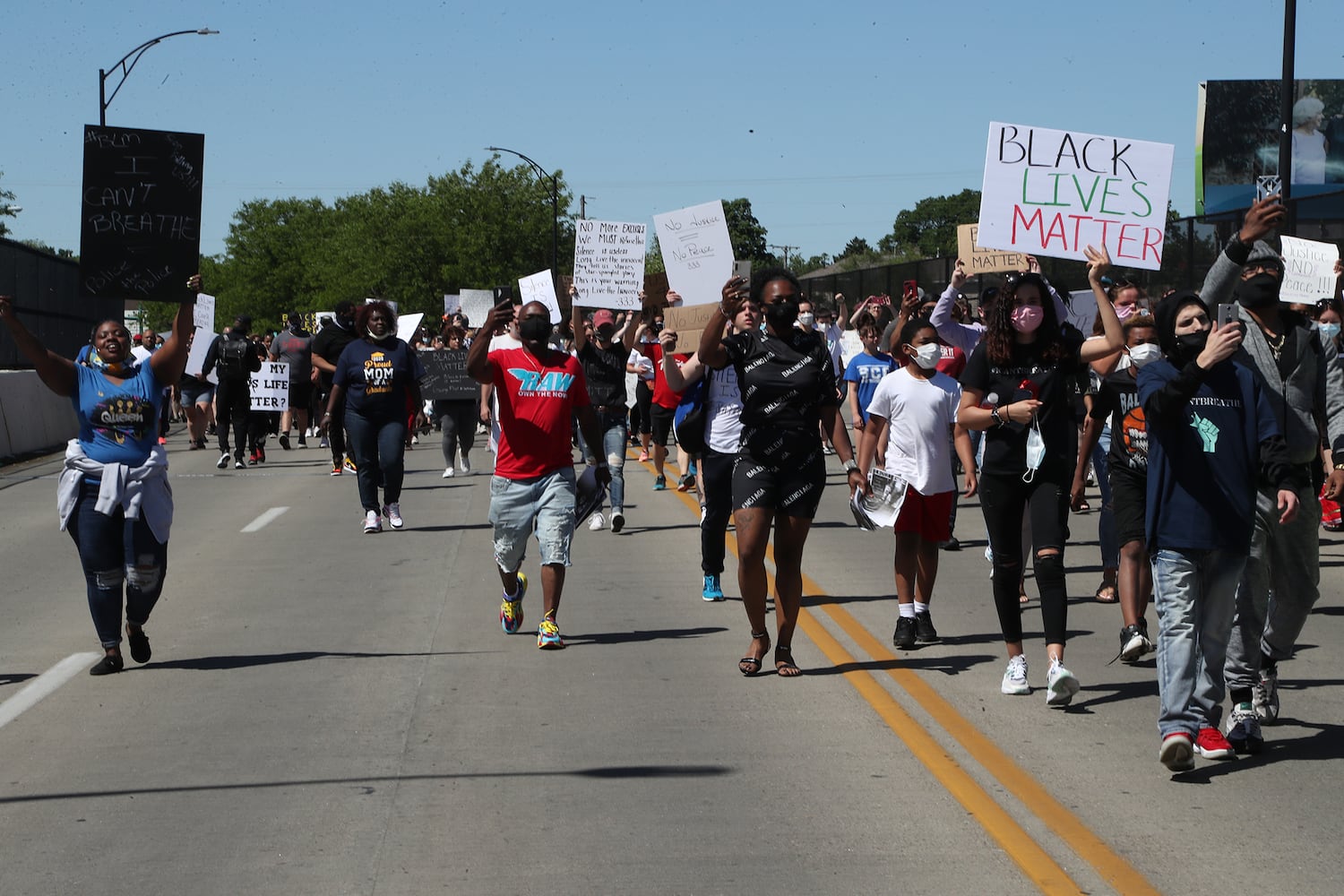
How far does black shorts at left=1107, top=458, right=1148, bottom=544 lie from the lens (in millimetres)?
8523

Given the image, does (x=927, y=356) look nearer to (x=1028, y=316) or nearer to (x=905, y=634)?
(x=905, y=634)

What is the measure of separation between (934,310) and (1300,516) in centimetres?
416

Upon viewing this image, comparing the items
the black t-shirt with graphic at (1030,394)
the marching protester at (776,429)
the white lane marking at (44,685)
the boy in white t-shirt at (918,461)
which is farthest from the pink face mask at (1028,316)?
the white lane marking at (44,685)

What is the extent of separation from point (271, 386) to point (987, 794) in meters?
22.1

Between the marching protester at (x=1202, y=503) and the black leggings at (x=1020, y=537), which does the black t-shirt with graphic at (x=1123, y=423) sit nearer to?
the black leggings at (x=1020, y=537)

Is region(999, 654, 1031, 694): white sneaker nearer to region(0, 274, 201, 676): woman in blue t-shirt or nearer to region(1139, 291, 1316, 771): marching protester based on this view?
region(1139, 291, 1316, 771): marching protester

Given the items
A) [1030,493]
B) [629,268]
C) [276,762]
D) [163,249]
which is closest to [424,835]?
[276,762]

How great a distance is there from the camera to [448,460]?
68.5 ft

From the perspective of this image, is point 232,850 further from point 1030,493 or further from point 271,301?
point 271,301

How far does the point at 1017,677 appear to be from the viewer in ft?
24.9

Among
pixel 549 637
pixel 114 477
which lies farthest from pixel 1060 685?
pixel 114 477

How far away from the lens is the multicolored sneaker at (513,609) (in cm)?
942

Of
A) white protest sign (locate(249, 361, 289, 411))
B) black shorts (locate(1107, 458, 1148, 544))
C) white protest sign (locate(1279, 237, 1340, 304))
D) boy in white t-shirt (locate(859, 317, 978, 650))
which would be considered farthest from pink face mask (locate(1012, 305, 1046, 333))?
white protest sign (locate(249, 361, 289, 411))

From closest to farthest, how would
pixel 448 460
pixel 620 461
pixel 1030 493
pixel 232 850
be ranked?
1. pixel 232 850
2. pixel 1030 493
3. pixel 620 461
4. pixel 448 460
